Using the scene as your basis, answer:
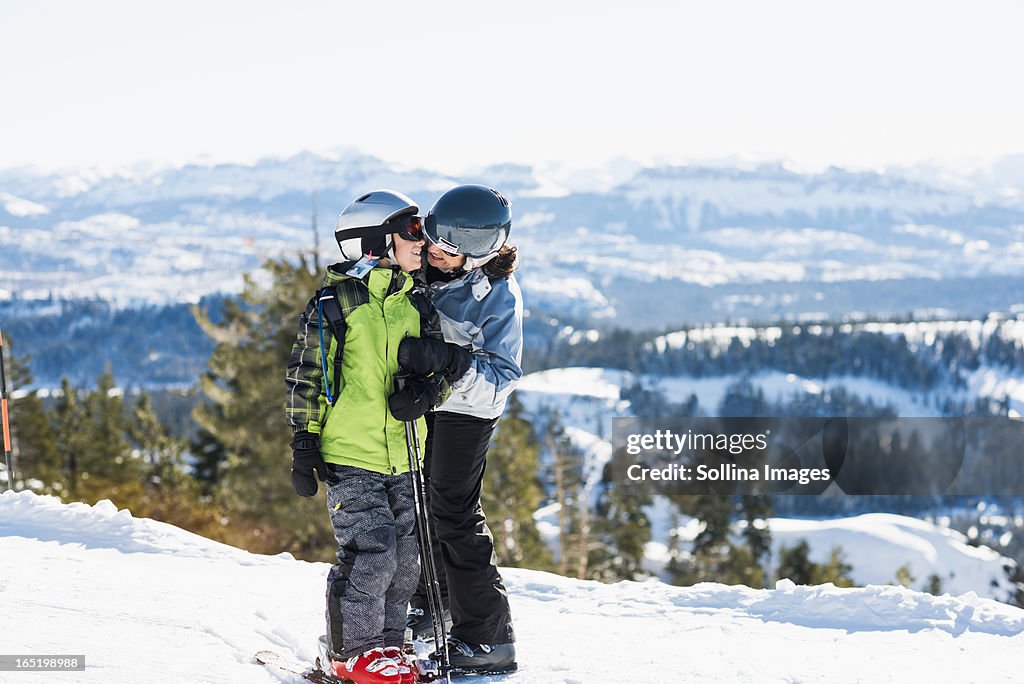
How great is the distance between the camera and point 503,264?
446 cm

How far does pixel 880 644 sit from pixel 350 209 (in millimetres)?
3590

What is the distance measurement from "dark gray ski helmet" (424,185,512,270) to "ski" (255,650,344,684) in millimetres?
1892

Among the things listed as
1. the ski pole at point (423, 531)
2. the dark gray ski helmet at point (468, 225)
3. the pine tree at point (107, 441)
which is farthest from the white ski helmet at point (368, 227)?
the pine tree at point (107, 441)

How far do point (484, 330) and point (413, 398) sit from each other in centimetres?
51

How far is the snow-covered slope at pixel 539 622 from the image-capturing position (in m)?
4.39

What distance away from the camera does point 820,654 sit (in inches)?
199

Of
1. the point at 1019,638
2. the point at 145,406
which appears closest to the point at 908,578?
the point at 145,406

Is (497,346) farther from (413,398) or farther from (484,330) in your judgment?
(413,398)

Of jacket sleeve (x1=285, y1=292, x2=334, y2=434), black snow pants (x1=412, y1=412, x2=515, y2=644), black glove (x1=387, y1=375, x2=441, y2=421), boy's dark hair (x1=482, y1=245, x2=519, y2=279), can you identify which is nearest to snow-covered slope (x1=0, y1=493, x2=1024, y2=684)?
black snow pants (x1=412, y1=412, x2=515, y2=644)

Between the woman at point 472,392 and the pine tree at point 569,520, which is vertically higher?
the woman at point 472,392

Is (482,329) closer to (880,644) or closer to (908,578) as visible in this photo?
(880,644)

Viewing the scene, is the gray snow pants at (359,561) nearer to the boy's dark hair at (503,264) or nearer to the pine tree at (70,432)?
the boy's dark hair at (503,264)

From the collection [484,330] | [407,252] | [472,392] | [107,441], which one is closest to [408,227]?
[407,252]

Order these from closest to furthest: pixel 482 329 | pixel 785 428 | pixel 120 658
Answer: pixel 120 658, pixel 482 329, pixel 785 428
